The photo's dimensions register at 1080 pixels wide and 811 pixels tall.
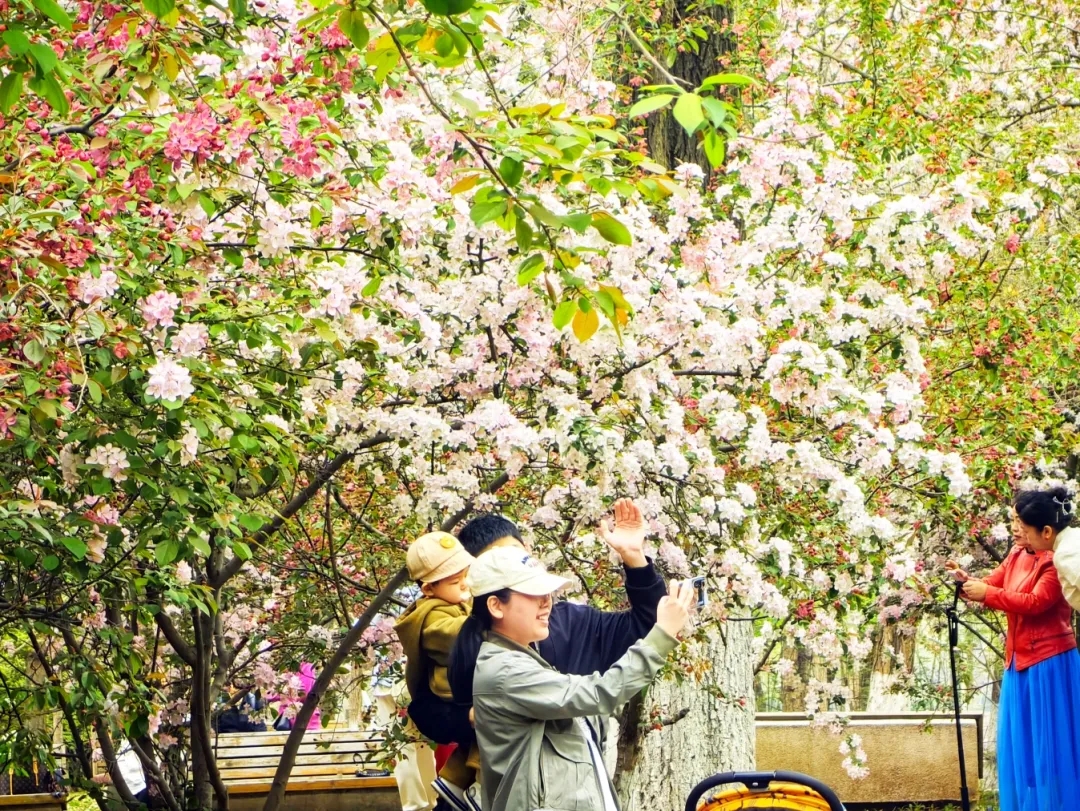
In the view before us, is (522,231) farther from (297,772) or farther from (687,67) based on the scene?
(297,772)

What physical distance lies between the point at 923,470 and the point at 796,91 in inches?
82.6

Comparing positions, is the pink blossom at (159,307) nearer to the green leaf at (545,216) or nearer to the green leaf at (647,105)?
the green leaf at (545,216)

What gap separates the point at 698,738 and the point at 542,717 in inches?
142

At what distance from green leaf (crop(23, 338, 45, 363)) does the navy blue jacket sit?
4.77 feet

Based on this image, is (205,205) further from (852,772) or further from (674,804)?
(852,772)

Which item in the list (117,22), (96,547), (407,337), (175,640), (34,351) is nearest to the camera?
(34,351)

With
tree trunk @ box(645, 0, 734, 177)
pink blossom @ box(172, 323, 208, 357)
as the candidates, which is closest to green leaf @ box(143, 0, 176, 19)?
pink blossom @ box(172, 323, 208, 357)

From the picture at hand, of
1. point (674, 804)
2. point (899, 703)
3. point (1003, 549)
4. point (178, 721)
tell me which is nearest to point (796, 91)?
point (1003, 549)

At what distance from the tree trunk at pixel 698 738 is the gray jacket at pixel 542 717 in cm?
325

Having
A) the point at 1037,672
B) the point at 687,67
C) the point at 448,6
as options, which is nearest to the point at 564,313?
the point at 448,6

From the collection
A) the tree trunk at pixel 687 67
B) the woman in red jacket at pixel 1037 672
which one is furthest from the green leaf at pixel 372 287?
the woman in red jacket at pixel 1037 672

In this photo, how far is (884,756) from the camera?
9.46m

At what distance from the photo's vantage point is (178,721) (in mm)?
6488

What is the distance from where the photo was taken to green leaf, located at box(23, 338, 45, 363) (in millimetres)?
3368
